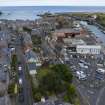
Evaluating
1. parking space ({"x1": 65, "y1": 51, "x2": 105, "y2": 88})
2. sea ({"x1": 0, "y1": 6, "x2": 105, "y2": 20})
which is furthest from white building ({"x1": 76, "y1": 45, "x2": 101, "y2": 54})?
sea ({"x1": 0, "y1": 6, "x2": 105, "y2": 20})

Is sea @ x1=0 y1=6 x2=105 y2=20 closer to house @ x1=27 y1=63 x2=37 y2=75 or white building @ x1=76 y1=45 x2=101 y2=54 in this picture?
white building @ x1=76 y1=45 x2=101 y2=54

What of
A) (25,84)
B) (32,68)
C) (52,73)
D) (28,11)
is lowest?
(28,11)

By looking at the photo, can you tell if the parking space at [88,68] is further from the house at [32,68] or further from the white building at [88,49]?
the house at [32,68]

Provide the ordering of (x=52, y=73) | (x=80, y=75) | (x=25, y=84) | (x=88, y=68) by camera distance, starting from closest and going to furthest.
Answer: (x=52, y=73) < (x=25, y=84) < (x=80, y=75) < (x=88, y=68)

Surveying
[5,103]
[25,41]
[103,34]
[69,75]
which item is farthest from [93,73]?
[103,34]

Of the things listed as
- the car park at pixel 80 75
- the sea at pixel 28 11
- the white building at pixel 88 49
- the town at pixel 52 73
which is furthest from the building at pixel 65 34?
the sea at pixel 28 11

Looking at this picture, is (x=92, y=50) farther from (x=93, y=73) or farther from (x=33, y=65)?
(x=33, y=65)

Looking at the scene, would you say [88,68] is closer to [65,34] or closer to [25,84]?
[25,84]

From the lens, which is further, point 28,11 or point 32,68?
point 28,11

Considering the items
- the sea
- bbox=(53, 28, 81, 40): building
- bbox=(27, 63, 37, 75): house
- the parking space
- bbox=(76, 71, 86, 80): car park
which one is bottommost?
the sea

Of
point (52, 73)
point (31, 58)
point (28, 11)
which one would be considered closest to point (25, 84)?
point (52, 73)
